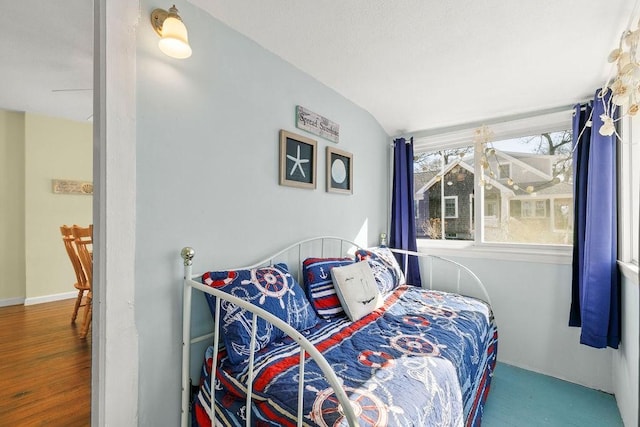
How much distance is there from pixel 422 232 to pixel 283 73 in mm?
1994

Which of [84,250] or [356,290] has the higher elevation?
[84,250]

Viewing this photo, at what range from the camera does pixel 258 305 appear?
1315 millimetres

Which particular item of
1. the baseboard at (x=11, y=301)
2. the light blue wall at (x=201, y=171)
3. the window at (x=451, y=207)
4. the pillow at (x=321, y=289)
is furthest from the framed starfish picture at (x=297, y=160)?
the baseboard at (x=11, y=301)

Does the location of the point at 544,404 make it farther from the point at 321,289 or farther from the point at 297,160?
the point at 297,160

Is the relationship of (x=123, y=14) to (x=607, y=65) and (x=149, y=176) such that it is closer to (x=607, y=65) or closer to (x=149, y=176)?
(x=149, y=176)

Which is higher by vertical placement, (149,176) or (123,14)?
(123,14)

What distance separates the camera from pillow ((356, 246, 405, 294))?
6.88 feet

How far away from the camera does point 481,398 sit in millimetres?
1594

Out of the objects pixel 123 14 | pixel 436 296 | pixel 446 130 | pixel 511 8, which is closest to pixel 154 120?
pixel 123 14

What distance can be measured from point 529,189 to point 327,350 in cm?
210

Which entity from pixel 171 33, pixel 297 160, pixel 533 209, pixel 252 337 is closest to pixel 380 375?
pixel 252 337

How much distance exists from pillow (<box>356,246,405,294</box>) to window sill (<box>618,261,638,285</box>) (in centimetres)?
131

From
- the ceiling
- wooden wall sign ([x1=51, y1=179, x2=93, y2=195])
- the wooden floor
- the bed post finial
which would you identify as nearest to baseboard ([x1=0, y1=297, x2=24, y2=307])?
the wooden floor

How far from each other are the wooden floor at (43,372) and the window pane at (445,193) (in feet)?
9.56
